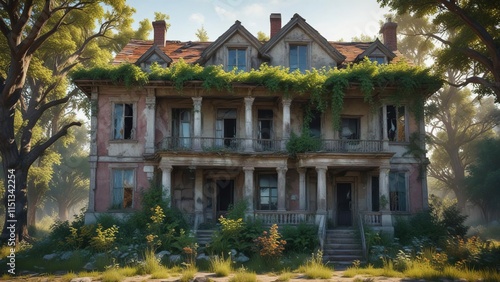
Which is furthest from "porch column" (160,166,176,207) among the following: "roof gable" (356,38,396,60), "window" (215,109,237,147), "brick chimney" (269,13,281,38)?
"roof gable" (356,38,396,60)

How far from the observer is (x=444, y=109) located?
4347 cm

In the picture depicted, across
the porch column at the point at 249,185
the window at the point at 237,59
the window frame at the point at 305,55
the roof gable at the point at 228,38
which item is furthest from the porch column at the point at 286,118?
the roof gable at the point at 228,38

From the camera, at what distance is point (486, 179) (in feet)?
130

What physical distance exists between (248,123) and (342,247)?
25.0 ft

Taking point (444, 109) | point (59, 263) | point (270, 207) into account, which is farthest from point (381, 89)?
point (444, 109)

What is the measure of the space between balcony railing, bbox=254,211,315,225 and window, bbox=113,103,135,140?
8091mm

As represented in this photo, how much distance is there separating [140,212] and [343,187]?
1090cm

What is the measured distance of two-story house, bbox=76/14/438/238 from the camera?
71.2ft

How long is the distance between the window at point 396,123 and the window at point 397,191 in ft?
6.27

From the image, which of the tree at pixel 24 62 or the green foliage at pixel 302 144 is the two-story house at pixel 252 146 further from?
the tree at pixel 24 62

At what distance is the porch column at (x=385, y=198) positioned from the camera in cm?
2102

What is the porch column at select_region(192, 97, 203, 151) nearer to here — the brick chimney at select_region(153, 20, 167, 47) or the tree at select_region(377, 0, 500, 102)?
the brick chimney at select_region(153, 20, 167, 47)

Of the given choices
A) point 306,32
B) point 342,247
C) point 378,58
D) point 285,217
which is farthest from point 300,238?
point 378,58

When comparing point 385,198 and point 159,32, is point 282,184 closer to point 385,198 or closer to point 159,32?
point 385,198
